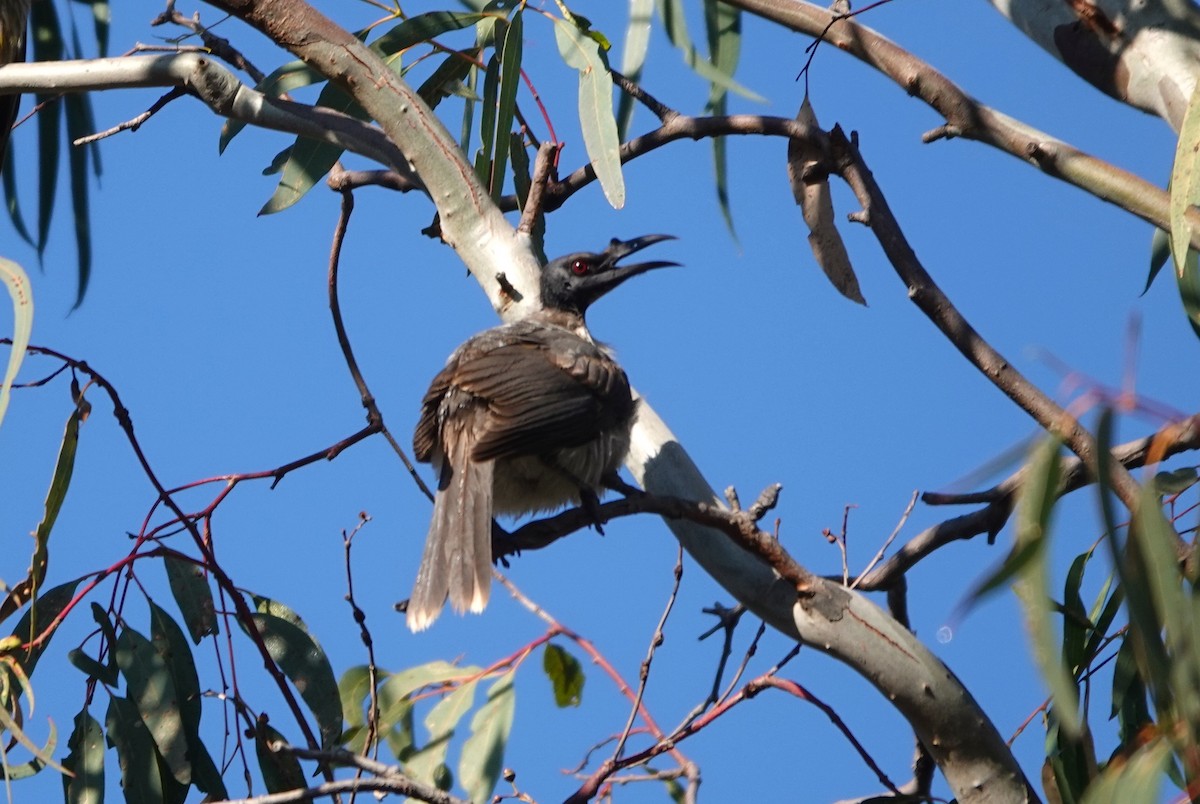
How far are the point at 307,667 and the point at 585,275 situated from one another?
5.19 feet

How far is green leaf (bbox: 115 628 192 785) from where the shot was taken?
288cm

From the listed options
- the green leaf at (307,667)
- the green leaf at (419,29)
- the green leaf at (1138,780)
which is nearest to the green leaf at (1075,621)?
the green leaf at (1138,780)

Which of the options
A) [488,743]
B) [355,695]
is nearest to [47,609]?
[355,695]

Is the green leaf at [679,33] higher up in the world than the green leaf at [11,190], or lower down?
lower down

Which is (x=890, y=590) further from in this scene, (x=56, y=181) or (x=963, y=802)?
(x=56, y=181)

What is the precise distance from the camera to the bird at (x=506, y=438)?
300 cm

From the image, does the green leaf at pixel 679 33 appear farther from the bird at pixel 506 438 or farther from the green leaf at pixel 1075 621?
the green leaf at pixel 1075 621

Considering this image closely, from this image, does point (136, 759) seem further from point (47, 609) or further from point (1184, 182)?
point (1184, 182)

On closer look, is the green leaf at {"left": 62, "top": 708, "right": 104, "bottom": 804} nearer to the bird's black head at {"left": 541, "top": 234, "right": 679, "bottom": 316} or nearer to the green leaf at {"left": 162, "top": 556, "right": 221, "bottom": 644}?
the green leaf at {"left": 162, "top": 556, "right": 221, "bottom": 644}

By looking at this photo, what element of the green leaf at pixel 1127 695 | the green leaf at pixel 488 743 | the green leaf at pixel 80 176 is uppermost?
the green leaf at pixel 80 176

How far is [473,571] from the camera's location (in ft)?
9.74

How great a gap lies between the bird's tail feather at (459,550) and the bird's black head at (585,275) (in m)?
1.01

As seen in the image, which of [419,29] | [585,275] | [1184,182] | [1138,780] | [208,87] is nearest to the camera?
[1138,780]

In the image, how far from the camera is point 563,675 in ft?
10.6
